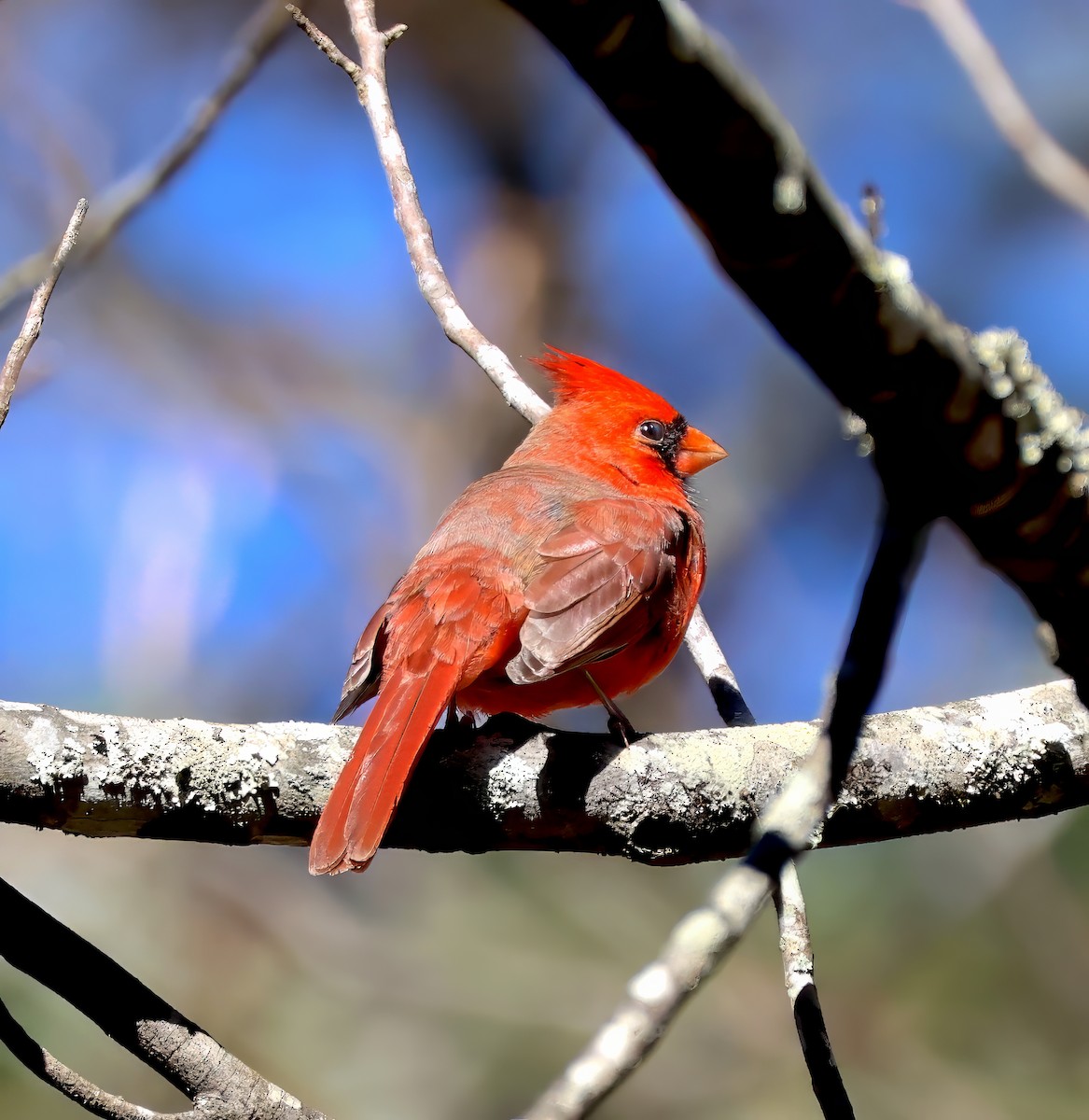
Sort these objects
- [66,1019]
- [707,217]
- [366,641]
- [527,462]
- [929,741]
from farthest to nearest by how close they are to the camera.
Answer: [66,1019]
[527,462]
[366,641]
[929,741]
[707,217]

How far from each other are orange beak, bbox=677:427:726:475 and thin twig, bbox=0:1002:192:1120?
101 inches

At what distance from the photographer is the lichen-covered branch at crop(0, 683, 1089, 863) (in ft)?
7.18

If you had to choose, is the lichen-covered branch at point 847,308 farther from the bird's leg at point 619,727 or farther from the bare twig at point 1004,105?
the bird's leg at point 619,727

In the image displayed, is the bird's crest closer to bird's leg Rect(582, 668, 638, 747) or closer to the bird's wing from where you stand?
the bird's wing

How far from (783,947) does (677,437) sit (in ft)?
6.84

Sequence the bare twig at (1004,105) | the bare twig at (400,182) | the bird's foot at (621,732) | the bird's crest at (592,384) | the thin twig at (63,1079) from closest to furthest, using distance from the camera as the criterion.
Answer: the bare twig at (1004,105)
the thin twig at (63,1079)
the bird's foot at (621,732)
the bare twig at (400,182)
the bird's crest at (592,384)

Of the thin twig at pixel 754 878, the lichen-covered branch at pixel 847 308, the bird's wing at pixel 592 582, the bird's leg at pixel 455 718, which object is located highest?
the lichen-covered branch at pixel 847 308

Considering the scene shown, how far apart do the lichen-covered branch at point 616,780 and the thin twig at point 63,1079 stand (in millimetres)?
328

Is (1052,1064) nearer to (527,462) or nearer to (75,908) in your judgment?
(527,462)

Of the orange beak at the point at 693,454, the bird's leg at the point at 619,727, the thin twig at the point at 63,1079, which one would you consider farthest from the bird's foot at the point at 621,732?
the orange beak at the point at 693,454

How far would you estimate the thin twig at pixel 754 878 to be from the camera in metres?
0.88

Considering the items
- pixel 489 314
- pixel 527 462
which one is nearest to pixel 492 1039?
pixel 527 462

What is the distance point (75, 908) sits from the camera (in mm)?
5668

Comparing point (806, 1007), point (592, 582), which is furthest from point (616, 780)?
point (592, 582)
